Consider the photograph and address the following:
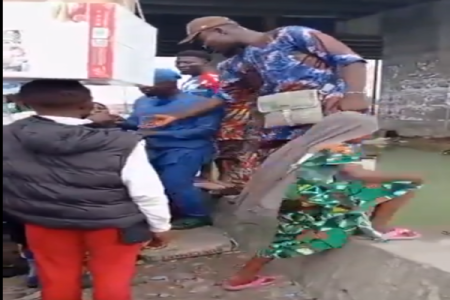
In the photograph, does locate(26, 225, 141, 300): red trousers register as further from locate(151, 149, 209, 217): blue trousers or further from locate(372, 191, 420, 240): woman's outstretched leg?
locate(151, 149, 209, 217): blue trousers

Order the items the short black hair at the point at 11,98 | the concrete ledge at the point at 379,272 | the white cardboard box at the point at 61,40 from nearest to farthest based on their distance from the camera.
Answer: the white cardboard box at the point at 61,40, the short black hair at the point at 11,98, the concrete ledge at the point at 379,272

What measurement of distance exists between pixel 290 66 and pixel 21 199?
1.58m

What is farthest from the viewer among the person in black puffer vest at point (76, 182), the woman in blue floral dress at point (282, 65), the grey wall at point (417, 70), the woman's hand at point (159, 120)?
the grey wall at point (417, 70)

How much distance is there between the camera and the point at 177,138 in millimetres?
4273

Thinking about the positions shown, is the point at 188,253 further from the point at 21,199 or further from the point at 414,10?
the point at 414,10

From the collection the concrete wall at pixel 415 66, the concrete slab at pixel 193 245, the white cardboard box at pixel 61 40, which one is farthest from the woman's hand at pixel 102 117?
the concrete wall at pixel 415 66

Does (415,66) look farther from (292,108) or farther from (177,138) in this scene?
(292,108)

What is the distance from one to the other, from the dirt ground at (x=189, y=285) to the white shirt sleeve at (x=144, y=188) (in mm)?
1109

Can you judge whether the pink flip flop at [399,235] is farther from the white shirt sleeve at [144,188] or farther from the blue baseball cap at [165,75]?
the blue baseball cap at [165,75]

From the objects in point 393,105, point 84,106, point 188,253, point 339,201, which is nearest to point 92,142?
point 84,106

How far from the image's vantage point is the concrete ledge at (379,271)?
2793 millimetres

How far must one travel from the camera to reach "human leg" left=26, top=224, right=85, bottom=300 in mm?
2301

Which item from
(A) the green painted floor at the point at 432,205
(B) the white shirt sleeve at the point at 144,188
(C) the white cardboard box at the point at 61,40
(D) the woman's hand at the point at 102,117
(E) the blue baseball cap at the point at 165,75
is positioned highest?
(C) the white cardboard box at the point at 61,40

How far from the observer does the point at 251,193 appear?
10.4 feet
